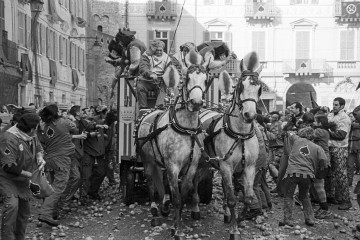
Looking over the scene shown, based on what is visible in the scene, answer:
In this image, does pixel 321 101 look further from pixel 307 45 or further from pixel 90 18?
pixel 90 18

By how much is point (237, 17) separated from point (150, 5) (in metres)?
6.00

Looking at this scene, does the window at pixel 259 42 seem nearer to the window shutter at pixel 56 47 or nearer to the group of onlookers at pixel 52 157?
the window shutter at pixel 56 47

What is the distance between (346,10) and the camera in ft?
113

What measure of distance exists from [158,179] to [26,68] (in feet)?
49.1

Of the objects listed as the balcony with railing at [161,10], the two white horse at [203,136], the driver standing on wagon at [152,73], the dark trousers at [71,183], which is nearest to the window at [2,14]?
the driver standing on wagon at [152,73]

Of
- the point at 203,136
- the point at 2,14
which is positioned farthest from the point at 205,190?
the point at 2,14

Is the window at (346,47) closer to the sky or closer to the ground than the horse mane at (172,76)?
closer to the sky

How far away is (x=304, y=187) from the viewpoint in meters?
8.42

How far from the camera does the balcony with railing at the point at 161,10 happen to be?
36062 millimetres

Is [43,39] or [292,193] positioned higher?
[43,39]

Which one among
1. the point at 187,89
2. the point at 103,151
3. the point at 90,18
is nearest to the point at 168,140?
the point at 187,89

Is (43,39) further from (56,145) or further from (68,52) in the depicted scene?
(56,145)

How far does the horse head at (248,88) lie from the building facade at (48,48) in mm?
13914

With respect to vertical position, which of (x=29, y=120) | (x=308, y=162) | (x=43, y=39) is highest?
(x=43, y=39)
